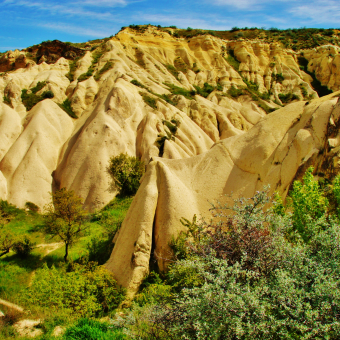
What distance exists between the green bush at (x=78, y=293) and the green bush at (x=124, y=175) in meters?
12.0

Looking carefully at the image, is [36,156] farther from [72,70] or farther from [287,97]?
[287,97]

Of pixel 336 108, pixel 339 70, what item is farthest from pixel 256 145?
pixel 339 70

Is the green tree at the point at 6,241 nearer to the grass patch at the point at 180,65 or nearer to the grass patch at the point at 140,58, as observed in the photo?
the grass patch at the point at 140,58

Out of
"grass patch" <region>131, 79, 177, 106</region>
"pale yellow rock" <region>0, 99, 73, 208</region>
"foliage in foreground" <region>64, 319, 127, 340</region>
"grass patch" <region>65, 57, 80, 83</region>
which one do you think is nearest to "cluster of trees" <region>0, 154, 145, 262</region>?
"pale yellow rock" <region>0, 99, 73, 208</region>

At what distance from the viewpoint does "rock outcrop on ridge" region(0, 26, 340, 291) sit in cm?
1353

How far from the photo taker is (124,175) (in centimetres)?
2409

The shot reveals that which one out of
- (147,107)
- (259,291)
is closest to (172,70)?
(147,107)

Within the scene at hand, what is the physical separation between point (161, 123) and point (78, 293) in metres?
21.5

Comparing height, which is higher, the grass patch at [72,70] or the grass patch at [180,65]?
the grass patch at [180,65]

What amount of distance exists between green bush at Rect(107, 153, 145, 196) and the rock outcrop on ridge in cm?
85

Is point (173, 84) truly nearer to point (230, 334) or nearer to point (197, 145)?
point (197, 145)

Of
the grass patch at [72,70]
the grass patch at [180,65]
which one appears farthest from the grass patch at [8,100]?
the grass patch at [180,65]

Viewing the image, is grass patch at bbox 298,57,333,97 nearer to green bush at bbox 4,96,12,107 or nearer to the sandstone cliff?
the sandstone cliff

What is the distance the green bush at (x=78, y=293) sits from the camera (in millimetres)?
10948
